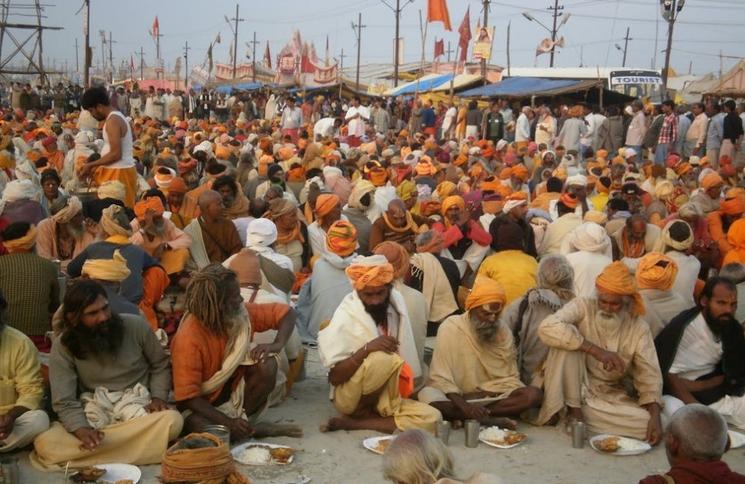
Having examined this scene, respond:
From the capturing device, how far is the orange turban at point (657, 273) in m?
5.88

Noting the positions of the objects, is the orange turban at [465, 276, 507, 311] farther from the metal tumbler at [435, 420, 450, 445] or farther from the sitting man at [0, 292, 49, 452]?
the sitting man at [0, 292, 49, 452]

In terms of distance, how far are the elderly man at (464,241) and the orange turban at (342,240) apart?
4.15ft

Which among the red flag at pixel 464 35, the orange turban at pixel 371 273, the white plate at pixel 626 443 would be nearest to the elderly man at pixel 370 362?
the orange turban at pixel 371 273

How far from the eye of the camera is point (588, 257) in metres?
6.82

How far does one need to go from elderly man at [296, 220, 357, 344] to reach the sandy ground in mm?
1342

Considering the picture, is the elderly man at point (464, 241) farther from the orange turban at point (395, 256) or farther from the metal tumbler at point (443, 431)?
the metal tumbler at point (443, 431)

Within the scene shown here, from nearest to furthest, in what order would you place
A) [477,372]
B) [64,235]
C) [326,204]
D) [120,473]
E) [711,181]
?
[120,473]
[477,372]
[64,235]
[326,204]
[711,181]

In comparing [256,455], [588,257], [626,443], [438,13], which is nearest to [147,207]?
[256,455]

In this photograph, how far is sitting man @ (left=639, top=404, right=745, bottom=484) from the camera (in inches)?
129

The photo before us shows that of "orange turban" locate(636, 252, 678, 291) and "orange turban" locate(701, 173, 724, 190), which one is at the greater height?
"orange turban" locate(701, 173, 724, 190)

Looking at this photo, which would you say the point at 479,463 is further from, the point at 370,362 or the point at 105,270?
the point at 105,270

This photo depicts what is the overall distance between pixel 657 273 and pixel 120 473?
139 inches

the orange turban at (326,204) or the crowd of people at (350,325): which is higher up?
the orange turban at (326,204)

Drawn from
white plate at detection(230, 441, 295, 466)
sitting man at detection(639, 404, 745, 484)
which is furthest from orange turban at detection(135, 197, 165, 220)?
sitting man at detection(639, 404, 745, 484)
